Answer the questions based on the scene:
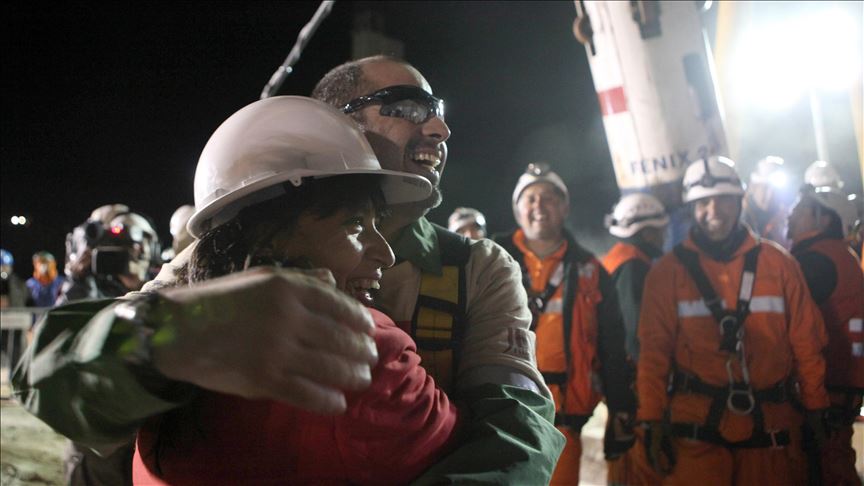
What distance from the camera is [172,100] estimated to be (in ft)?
65.7

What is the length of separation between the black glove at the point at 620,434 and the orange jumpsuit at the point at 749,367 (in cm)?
48

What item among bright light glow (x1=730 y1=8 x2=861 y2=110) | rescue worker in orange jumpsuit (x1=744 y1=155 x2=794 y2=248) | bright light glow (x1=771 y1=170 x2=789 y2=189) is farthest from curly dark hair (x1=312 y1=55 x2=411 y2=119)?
bright light glow (x1=730 y1=8 x2=861 y2=110)

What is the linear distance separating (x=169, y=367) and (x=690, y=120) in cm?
747

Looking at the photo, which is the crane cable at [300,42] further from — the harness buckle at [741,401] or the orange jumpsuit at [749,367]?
the harness buckle at [741,401]

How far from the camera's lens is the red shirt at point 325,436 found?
127cm

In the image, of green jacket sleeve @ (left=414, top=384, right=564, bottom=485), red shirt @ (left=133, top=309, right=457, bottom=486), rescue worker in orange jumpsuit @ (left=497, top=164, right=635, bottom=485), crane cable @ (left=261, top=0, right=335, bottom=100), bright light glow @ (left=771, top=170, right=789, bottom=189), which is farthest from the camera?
bright light glow @ (left=771, top=170, right=789, bottom=189)

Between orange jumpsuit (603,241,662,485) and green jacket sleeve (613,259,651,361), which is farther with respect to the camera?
green jacket sleeve (613,259,651,361)

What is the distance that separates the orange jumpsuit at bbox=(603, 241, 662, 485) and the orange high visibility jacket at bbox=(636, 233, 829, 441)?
1.57 ft

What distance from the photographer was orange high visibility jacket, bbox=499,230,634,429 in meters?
5.45

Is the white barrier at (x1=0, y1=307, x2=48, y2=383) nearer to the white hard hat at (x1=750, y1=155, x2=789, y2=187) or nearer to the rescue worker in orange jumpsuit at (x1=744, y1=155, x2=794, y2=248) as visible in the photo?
the rescue worker in orange jumpsuit at (x1=744, y1=155, x2=794, y2=248)

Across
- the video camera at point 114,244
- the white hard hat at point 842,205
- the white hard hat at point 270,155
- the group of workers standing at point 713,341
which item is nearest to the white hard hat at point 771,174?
the white hard hat at point 842,205

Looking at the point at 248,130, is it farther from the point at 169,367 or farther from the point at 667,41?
the point at 667,41

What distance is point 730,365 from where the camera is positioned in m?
4.52

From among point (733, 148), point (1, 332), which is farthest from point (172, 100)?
point (733, 148)
